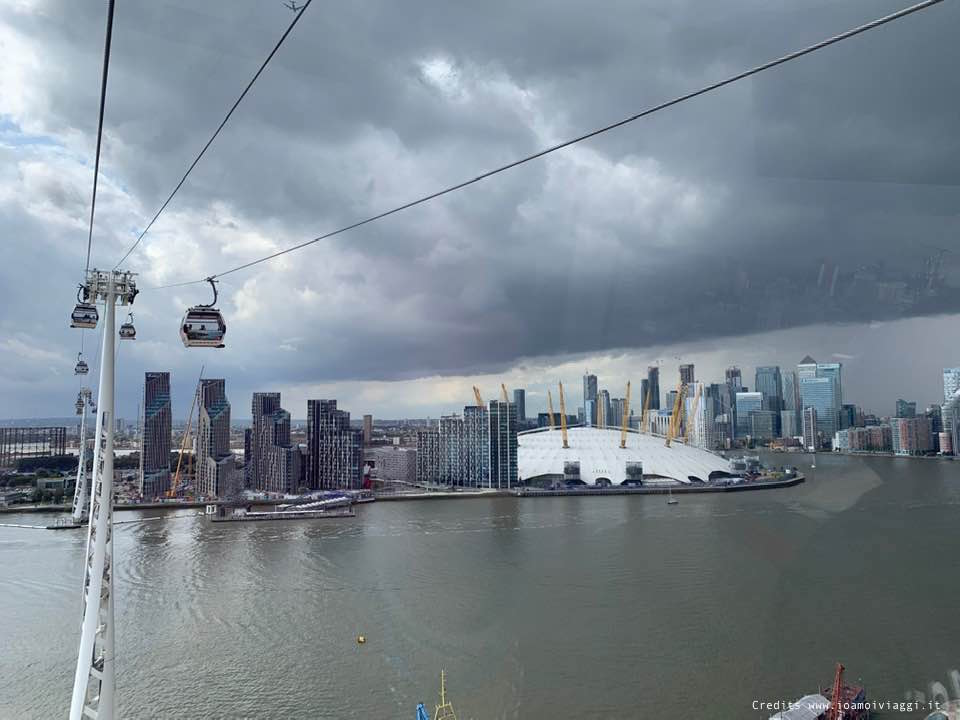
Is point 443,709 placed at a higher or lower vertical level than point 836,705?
lower

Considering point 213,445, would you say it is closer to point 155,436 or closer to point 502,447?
point 155,436

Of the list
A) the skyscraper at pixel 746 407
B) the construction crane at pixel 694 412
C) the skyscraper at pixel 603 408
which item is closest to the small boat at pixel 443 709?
the skyscraper at pixel 746 407

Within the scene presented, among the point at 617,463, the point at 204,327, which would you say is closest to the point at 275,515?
the point at 617,463

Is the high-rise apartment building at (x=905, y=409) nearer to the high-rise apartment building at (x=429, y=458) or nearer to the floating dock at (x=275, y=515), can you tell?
the floating dock at (x=275, y=515)

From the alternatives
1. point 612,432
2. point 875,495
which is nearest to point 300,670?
point 875,495

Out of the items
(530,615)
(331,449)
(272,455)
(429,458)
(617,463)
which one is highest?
(331,449)
